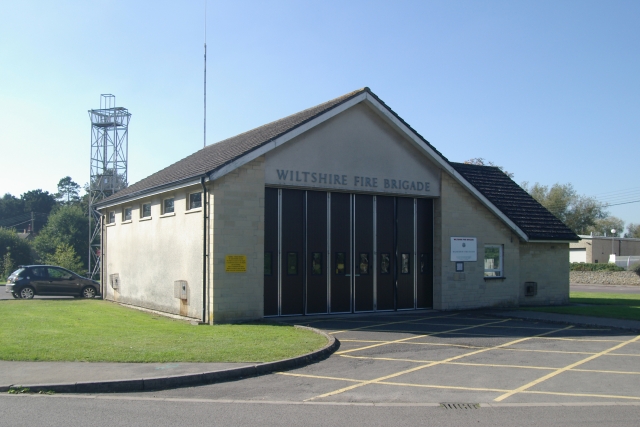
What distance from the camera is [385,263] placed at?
19.7m

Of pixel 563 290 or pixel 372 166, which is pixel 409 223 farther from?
pixel 563 290

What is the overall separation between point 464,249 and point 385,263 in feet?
10.5

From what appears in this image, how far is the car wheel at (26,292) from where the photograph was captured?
2492 centimetres

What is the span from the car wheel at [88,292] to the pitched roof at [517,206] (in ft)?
52.9

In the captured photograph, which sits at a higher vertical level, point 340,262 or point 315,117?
point 315,117

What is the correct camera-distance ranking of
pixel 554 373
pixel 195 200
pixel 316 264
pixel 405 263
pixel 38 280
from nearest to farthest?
pixel 554 373 < pixel 195 200 < pixel 316 264 < pixel 405 263 < pixel 38 280

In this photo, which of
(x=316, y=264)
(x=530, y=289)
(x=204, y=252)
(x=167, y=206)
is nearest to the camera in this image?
(x=204, y=252)

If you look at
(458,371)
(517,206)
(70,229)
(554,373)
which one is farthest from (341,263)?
(70,229)

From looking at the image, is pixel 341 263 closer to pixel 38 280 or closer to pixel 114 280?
pixel 114 280

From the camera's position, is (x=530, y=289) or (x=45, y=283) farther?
(x=45, y=283)

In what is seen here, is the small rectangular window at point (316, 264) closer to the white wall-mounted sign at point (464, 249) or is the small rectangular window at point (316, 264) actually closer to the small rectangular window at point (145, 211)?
the white wall-mounted sign at point (464, 249)

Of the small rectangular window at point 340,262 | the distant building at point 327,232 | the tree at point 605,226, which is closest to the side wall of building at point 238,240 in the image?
the distant building at point 327,232

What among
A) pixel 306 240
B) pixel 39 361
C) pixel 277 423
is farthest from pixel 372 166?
pixel 277 423

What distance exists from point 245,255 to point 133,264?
7.03 metres
